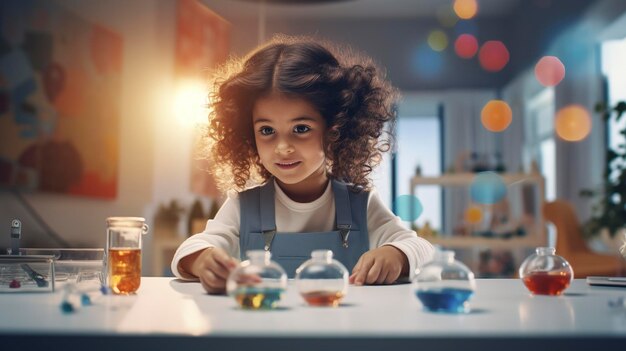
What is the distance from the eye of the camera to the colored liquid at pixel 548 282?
2.95ft

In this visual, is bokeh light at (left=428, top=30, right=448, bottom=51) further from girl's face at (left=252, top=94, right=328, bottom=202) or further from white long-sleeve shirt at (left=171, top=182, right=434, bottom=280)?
girl's face at (left=252, top=94, right=328, bottom=202)

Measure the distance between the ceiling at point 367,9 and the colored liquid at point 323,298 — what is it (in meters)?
5.93

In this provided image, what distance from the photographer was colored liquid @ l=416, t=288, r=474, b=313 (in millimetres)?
675

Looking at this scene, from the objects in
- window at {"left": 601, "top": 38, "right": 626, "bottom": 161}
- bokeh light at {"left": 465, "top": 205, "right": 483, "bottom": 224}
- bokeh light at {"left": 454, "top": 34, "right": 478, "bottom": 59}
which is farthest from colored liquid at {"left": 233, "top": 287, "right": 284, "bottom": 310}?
bokeh light at {"left": 454, "top": 34, "right": 478, "bottom": 59}

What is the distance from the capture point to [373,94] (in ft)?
5.65

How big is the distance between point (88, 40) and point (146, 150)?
99 cm

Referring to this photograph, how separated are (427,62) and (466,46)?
45 cm

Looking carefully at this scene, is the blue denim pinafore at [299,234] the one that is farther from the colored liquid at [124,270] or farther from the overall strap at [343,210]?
the colored liquid at [124,270]

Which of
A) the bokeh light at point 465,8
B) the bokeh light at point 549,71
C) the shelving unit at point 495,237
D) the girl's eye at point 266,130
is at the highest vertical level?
the bokeh light at point 465,8

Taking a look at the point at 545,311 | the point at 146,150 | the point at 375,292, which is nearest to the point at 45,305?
the point at 375,292

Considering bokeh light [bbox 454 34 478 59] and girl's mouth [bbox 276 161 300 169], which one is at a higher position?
bokeh light [bbox 454 34 478 59]

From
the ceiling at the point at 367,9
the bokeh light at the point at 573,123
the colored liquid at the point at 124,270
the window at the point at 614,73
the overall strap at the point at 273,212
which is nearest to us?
the colored liquid at the point at 124,270

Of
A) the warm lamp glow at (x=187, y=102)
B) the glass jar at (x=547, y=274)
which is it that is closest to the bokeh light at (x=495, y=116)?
the warm lamp glow at (x=187, y=102)

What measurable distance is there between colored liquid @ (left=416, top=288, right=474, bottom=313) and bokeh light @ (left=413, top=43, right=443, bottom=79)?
266 inches
